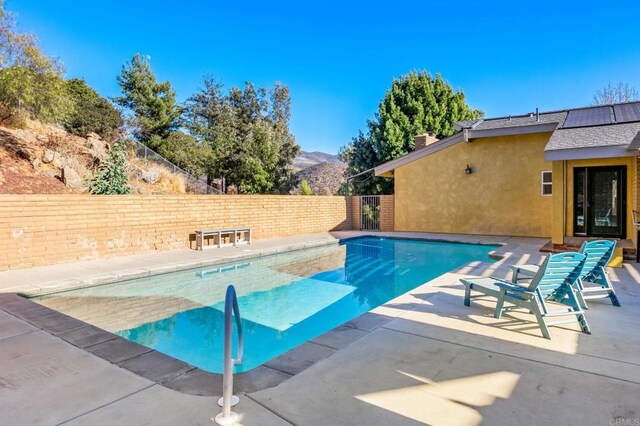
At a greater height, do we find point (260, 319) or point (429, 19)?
point (429, 19)

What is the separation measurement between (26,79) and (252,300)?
11.7m

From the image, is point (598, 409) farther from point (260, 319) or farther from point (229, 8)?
point (229, 8)

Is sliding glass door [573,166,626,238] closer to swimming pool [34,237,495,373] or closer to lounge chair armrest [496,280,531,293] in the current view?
swimming pool [34,237,495,373]

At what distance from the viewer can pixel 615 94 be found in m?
22.9

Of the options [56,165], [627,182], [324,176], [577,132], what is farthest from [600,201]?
[324,176]

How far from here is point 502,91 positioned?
2419 centimetres

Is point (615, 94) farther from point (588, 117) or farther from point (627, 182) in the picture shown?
point (627, 182)

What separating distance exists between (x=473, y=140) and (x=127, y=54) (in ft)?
64.4

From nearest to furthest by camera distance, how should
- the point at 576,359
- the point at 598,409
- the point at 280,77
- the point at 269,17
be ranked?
the point at 598,409, the point at 576,359, the point at 269,17, the point at 280,77

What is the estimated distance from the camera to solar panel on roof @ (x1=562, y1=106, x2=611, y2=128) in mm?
11094

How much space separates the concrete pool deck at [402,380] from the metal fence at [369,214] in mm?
12475

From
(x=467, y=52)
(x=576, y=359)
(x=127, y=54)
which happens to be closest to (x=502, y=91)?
(x=467, y=52)

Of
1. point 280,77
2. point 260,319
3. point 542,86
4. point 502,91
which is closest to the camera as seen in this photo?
point 260,319

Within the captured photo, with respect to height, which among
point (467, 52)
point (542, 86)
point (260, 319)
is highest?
point (467, 52)
